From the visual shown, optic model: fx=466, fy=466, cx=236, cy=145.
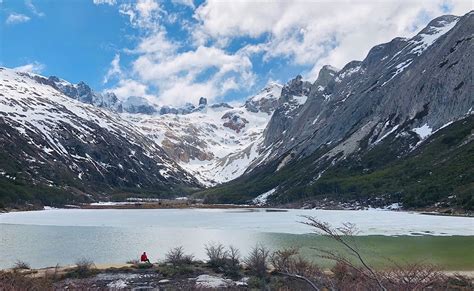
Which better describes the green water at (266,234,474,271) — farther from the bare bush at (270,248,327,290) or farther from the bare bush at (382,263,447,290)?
the bare bush at (382,263,447,290)

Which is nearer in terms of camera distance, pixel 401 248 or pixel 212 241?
pixel 401 248

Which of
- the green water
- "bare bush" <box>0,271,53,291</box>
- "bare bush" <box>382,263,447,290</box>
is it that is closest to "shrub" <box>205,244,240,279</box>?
the green water

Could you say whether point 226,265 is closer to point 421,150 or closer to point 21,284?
point 21,284

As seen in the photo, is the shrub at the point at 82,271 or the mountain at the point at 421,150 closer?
the shrub at the point at 82,271

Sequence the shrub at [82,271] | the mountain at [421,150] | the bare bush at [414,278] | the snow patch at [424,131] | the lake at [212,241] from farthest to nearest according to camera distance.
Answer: the snow patch at [424,131] < the mountain at [421,150] < the lake at [212,241] < the shrub at [82,271] < the bare bush at [414,278]

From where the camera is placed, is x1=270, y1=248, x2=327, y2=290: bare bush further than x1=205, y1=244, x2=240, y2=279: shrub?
No

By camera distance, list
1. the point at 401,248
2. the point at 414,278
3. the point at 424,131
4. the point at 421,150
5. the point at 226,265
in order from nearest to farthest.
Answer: the point at 414,278 < the point at 226,265 < the point at 401,248 < the point at 421,150 < the point at 424,131

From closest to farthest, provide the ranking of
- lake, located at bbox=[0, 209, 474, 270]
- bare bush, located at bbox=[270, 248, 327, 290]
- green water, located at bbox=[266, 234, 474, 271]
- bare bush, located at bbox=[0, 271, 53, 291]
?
bare bush, located at bbox=[270, 248, 327, 290] < bare bush, located at bbox=[0, 271, 53, 291] < green water, located at bbox=[266, 234, 474, 271] < lake, located at bbox=[0, 209, 474, 270]

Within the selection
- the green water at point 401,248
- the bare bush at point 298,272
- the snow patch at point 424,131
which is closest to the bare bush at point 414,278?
the bare bush at point 298,272

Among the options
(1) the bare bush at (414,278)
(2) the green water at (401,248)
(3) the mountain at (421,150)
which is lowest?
(2) the green water at (401,248)

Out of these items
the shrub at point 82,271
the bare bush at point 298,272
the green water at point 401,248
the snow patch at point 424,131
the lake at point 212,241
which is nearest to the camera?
the bare bush at point 298,272

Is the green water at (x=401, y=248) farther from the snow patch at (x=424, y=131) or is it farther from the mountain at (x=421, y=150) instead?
the snow patch at (x=424, y=131)

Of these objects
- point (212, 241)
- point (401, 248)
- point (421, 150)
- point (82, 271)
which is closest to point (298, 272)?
point (82, 271)

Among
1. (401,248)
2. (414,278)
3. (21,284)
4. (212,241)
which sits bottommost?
(401,248)
